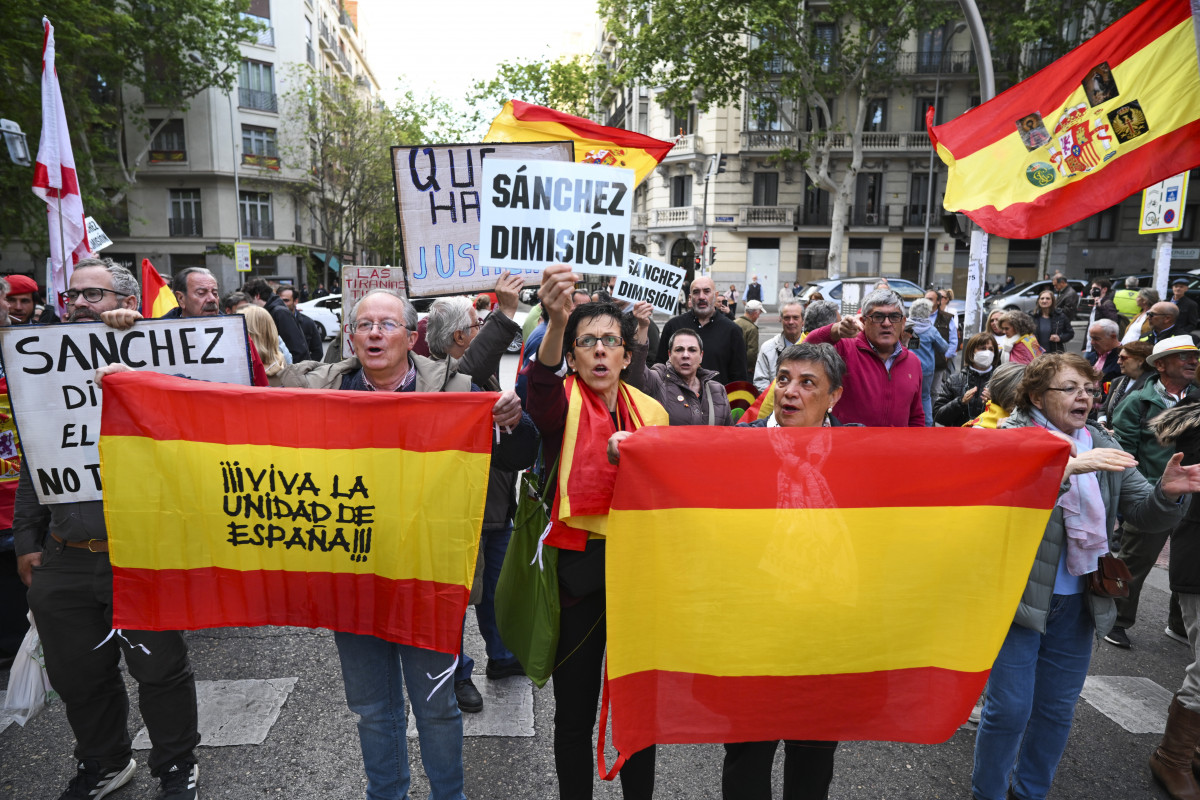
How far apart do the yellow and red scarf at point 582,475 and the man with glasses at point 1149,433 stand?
370 centimetres

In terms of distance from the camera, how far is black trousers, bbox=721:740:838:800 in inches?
104

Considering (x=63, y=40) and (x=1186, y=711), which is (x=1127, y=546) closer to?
(x=1186, y=711)

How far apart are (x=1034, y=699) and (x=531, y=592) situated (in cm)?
204

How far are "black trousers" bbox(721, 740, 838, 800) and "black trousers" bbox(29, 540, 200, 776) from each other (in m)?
2.17

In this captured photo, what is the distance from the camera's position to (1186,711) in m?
3.30

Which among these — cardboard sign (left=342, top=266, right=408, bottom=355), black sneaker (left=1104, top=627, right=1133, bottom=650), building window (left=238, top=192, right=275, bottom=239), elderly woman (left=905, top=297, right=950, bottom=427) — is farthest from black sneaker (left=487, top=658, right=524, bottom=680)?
building window (left=238, top=192, right=275, bottom=239)

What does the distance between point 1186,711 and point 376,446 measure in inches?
140

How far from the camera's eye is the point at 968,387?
6516 mm

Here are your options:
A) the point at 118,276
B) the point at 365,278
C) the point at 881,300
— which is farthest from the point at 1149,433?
the point at 365,278

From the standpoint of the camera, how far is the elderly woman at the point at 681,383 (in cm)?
395

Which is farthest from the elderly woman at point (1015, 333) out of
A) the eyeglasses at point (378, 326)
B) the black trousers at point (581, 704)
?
the eyeglasses at point (378, 326)

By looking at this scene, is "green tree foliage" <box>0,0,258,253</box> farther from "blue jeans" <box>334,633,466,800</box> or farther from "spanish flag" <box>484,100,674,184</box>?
"blue jeans" <box>334,633,466,800</box>

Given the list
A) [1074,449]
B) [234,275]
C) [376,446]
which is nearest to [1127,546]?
[1074,449]

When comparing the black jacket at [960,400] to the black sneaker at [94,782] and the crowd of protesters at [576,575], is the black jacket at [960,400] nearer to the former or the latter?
the crowd of protesters at [576,575]
